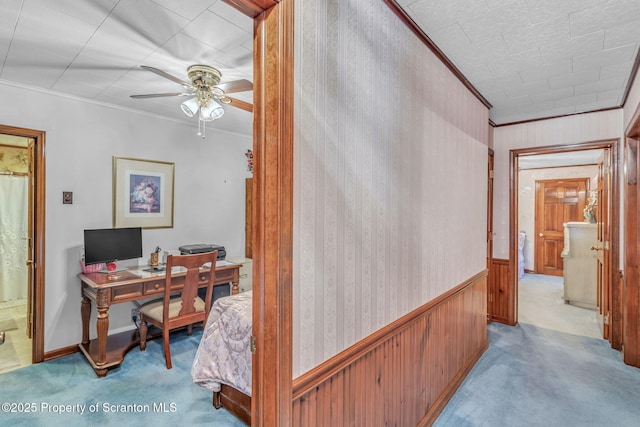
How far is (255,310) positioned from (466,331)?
2217mm

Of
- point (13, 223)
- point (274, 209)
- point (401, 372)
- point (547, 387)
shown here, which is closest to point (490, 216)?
point (547, 387)

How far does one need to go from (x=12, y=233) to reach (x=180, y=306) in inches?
122

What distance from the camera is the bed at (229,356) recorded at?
1893 millimetres

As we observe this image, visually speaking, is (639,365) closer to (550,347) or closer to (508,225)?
(550,347)

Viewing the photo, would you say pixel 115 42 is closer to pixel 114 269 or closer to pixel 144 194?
pixel 144 194

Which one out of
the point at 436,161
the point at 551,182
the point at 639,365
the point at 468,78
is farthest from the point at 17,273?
the point at 551,182

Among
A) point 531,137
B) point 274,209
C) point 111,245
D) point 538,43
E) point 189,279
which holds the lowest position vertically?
point 189,279

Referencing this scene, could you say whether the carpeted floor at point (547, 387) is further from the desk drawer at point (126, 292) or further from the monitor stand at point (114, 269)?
the monitor stand at point (114, 269)

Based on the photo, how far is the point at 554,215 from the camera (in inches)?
260

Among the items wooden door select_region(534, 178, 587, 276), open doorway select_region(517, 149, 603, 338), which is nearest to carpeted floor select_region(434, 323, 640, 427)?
open doorway select_region(517, 149, 603, 338)

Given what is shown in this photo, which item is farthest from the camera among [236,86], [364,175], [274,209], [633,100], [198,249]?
[198,249]

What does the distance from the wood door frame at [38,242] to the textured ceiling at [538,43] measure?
324 cm

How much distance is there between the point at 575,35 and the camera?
1.93m

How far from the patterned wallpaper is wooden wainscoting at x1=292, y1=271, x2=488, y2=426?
7 centimetres
